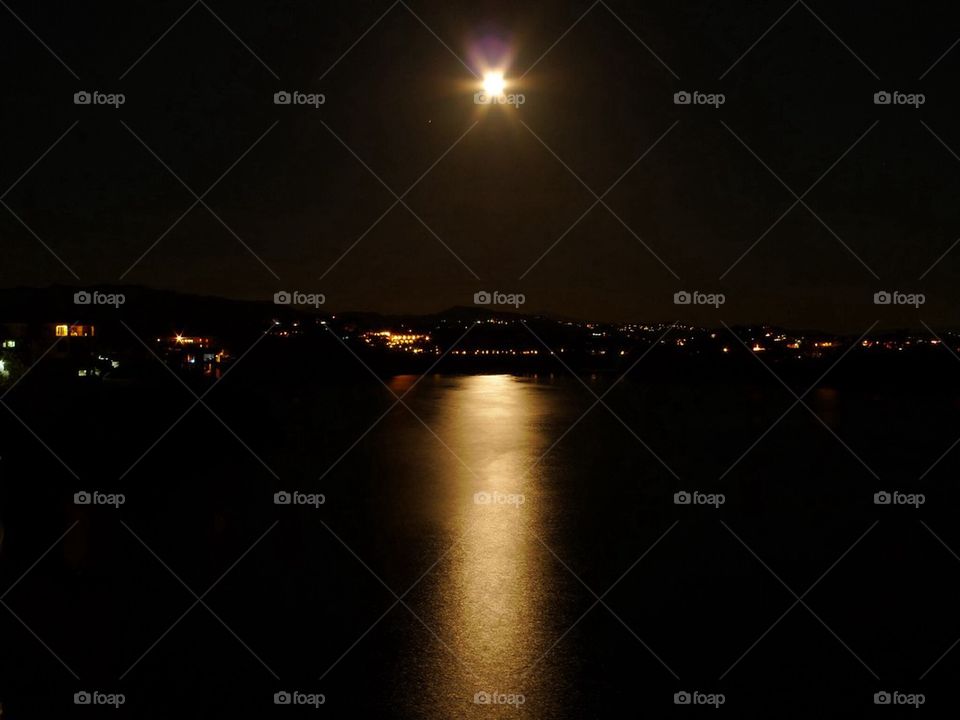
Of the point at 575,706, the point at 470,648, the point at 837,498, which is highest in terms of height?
the point at 837,498

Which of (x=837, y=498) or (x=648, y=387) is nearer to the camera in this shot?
(x=837, y=498)

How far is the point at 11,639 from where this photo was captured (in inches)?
236

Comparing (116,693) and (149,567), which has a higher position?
(149,567)

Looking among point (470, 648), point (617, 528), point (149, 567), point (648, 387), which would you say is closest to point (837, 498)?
point (617, 528)

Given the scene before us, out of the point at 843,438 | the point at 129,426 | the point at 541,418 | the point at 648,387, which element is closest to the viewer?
the point at 129,426

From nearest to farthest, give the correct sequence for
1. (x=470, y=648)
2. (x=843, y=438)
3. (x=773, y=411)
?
(x=470, y=648)
(x=843, y=438)
(x=773, y=411)

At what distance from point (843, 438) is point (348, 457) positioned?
13262mm

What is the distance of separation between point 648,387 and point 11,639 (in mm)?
44032

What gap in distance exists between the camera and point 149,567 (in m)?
7.83

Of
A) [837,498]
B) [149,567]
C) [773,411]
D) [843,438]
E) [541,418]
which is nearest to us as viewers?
[149,567]

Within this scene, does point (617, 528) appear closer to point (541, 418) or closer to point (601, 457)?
point (601, 457)

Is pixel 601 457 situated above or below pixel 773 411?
below

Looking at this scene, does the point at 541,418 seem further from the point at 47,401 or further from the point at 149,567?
the point at 149,567

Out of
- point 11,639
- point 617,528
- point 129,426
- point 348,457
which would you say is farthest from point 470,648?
point 129,426
